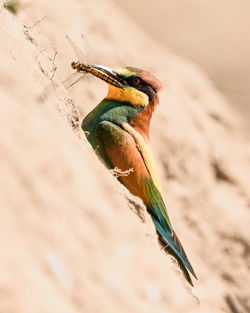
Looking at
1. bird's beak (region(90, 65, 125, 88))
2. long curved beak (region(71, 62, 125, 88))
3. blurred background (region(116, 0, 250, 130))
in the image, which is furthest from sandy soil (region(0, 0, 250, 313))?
blurred background (region(116, 0, 250, 130))

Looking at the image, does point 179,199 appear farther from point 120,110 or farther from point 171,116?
point 120,110

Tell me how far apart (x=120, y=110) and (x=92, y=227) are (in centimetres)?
265

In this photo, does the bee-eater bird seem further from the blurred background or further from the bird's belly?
the blurred background

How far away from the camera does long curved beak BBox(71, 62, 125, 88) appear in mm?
4820

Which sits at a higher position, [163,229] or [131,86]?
[131,86]

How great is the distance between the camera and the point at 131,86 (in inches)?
199

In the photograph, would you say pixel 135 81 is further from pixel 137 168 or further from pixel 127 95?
pixel 137 168

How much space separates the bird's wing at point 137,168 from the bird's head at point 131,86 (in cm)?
36

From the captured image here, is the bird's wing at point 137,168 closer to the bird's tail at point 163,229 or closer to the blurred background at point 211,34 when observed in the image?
the bird's tail at point 163,229

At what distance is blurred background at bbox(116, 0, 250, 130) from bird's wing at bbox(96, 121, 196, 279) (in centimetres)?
434

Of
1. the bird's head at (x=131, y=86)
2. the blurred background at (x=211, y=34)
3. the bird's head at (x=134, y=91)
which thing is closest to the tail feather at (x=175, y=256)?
the bird's head at (x=134, y=91)

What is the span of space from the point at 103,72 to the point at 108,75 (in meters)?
0.05

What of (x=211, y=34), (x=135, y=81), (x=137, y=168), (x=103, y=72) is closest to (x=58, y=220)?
(x=137, y=168)

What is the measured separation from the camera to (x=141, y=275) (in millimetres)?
2383
